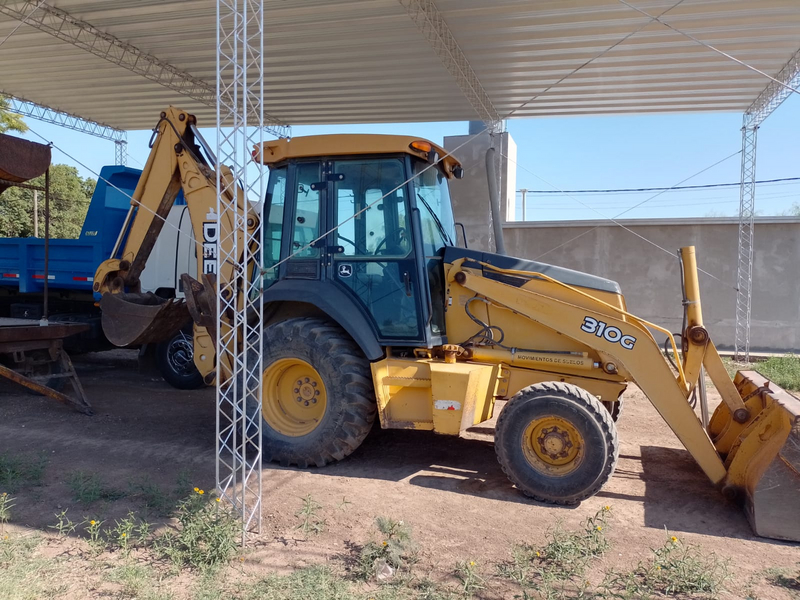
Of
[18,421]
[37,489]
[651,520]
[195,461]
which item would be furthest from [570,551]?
[18,421]

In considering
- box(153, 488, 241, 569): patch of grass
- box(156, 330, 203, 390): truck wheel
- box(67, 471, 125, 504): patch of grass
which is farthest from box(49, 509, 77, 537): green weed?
box(156, 330, 203, 390): truck wheel

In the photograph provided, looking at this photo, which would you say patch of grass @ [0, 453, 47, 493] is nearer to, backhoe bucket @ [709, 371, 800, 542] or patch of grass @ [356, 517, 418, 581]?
patch of grass @ [356, 517, 418, 581]

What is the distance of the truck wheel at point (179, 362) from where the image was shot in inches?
339

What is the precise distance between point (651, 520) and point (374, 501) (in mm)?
1988

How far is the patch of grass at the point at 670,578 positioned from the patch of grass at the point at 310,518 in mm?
1814

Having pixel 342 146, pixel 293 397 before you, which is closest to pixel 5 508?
pixel 293 397

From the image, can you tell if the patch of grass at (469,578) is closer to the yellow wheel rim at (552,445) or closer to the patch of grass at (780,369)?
the yellow wheel rim at (552,445)

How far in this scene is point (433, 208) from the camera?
564 centimetres

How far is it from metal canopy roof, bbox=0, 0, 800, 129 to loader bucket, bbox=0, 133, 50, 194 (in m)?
3.60

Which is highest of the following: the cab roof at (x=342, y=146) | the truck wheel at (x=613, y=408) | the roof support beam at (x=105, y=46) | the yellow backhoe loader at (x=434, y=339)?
the roof support beam at (x=105, y=46)

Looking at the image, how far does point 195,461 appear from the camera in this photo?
5.58 meters

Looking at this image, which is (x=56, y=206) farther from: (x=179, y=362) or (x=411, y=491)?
(x=411, y=491)

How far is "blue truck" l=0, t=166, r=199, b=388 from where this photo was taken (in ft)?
28.8

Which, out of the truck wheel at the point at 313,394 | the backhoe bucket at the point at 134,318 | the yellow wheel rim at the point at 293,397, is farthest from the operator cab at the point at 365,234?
the backhoe bucket at the point at 134,318
